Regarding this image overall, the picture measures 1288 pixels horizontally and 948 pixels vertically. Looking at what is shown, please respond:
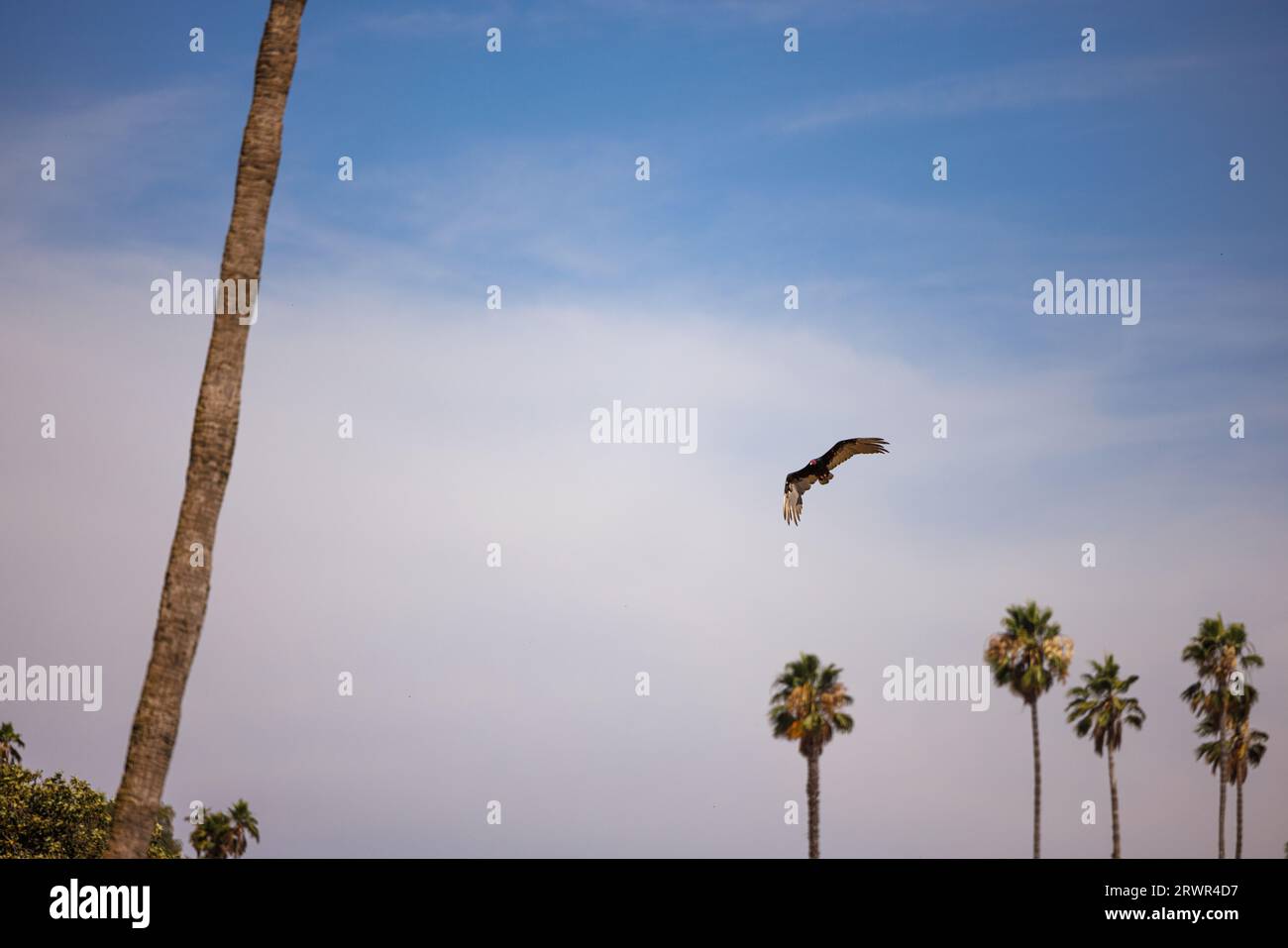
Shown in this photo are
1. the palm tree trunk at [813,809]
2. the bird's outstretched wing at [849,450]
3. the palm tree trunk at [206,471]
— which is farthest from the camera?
the palm tree trunk at [813,809]

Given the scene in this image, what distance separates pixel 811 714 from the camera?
231 ft

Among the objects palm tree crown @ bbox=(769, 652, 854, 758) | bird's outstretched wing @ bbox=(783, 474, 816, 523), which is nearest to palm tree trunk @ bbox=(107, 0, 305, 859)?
bird's outstretched wing @ bbox=(783, 474, 816, 523)

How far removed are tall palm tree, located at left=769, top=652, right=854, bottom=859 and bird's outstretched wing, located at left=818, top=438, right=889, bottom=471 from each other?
4612cm

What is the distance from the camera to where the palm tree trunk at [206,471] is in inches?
566

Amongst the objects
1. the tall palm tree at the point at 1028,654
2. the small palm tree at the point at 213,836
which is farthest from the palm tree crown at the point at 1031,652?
the small palm tree at the point at 213,836

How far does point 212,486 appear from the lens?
49.3ft

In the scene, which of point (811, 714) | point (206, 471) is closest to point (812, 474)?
point (206, 471)

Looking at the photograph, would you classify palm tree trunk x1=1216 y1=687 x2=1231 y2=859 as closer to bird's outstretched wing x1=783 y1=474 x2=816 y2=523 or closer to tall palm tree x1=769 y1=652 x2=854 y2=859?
tall palm tree x1=769 y1=652 x2=854 y2=859

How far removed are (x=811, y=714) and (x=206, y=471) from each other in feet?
192

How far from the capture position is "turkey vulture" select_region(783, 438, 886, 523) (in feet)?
84.1

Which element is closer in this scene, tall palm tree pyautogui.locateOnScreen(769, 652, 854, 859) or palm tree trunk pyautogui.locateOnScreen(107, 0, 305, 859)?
palm tree trunk pyautogui.locateOnScreen(107, 0, 305, 859)

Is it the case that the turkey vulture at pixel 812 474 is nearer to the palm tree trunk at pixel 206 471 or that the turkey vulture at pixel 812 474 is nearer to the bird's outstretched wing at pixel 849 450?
the bird's outstretched wing at pixel 849 450
